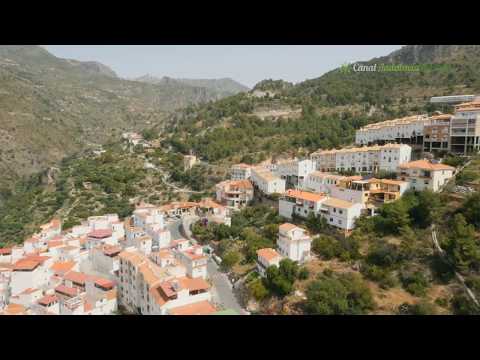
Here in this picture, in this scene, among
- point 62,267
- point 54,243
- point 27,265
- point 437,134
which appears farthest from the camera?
point 437,134

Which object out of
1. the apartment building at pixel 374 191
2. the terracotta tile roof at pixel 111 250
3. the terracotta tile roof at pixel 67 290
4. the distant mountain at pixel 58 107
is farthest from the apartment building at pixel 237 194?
the distant mountain at pixel 58 107

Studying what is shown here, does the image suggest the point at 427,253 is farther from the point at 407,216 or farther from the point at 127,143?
the point at 127,143

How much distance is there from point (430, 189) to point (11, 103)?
5106cm

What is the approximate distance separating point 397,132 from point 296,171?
21.2 ft

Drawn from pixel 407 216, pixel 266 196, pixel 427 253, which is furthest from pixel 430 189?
pixel 266 196

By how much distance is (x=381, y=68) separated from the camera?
1578 inches

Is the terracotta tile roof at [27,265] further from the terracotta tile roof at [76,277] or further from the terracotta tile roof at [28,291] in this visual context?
the terracotta tile roof at [76,277]

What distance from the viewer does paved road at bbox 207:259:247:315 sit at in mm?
12148

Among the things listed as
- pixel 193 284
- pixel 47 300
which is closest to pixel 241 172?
pixel 193 284

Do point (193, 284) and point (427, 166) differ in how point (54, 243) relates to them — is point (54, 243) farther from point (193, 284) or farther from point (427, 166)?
point (427, 166)

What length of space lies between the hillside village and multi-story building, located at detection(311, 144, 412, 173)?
58mm

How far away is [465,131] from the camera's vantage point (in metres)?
16.3

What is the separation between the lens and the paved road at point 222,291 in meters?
12.1
